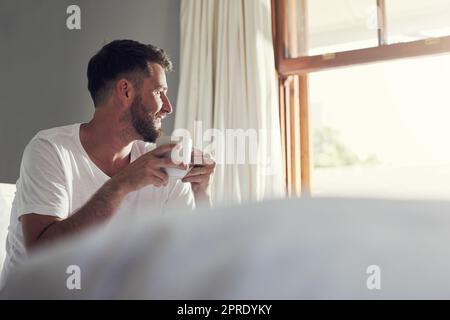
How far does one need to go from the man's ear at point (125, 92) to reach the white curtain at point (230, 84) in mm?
1270

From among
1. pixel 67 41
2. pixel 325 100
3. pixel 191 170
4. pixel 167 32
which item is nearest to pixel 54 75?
pixel 67 41

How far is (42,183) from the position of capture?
2.70ft

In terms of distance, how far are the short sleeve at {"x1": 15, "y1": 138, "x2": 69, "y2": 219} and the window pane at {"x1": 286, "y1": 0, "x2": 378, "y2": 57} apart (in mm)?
1598

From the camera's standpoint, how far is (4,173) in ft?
4.45

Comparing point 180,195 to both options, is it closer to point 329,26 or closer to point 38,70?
point 38,70

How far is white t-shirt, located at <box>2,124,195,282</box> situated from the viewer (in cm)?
80

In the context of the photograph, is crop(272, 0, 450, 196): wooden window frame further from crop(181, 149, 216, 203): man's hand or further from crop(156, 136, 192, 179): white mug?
crop(156, 136, 192, 179): white mug

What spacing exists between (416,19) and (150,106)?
1.42 m

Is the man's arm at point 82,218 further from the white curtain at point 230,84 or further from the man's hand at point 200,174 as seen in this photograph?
the white curtain at point 230,84

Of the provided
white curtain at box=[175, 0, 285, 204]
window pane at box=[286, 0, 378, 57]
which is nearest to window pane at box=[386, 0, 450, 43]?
window pane at box=[286, 0, 378, 57]

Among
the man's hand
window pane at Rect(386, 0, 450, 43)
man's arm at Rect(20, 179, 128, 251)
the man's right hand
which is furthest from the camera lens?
window pane at Rect(386, 0, 450, 43)

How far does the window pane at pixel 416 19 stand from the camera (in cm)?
208

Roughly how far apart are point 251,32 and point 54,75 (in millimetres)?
1012
